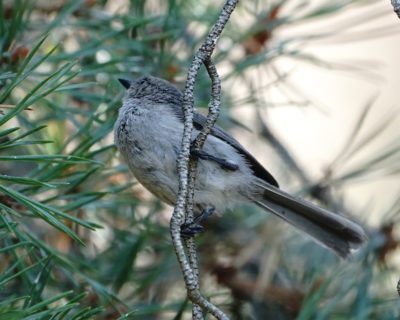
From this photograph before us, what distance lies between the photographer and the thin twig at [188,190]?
1475 mm

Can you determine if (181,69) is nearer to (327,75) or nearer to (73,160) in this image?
(73,160)

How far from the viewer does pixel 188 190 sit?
1.64 meters

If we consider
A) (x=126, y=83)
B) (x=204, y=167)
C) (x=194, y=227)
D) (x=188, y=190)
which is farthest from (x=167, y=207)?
(x=188, y=190)

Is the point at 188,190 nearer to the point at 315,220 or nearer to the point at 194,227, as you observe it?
the point at 194,227

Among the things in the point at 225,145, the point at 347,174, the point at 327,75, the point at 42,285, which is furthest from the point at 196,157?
the point at 327,75

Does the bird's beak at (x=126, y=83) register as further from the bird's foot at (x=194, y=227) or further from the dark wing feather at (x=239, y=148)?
the bird's foot at (x=194, y=227)

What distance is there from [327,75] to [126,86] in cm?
303

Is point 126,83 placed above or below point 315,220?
above

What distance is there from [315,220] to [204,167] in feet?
1.56

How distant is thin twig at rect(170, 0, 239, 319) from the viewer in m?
1.47

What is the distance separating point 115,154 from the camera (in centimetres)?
256

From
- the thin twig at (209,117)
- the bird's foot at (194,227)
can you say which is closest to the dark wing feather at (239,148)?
the bird's foot at (194,227)

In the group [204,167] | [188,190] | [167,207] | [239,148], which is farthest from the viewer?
[167,207]

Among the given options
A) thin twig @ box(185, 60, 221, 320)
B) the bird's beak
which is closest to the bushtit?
the bird's beak
